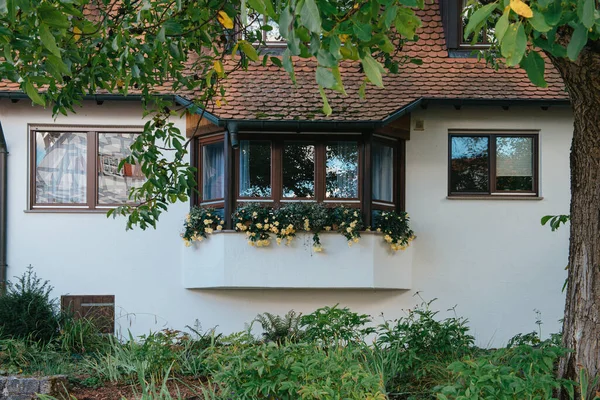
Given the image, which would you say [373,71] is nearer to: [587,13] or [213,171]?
[587,13]

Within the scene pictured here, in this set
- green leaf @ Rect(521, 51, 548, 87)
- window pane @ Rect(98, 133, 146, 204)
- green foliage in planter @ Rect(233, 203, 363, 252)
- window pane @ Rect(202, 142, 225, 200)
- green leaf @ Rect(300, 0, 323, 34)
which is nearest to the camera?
green leaf @ Rect(300, 0, 323, 34)

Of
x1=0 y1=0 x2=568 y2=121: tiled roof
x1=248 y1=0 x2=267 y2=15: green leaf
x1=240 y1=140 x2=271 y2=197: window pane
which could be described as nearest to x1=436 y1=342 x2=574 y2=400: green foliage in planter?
x1=248 y1=0 x2=267 y2=15: green leaf

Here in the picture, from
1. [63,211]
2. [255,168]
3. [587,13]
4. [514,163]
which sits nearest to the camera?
[587,13]

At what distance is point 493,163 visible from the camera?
437 inches

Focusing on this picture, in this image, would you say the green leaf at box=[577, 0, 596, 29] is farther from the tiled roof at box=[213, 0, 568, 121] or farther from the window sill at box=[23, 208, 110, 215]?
the window sill at box=[23, 208, 110, 215]

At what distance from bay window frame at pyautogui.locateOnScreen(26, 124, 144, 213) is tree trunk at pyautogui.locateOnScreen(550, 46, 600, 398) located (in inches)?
280

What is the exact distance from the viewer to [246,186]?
34.8 ft

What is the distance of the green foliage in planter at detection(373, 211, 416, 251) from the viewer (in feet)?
34.1

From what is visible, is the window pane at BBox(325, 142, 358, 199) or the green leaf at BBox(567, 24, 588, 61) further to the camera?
the window pane at BBox(325, 142, 358, 199)

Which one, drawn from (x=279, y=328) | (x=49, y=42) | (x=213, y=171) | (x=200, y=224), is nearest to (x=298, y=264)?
(x=279, y=328)

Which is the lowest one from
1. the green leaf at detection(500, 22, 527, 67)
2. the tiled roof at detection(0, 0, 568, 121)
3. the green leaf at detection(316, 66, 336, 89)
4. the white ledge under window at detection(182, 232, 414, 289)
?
the white ledge under window at detection(182, 232, 414, 289)

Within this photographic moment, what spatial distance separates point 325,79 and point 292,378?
2.92 m

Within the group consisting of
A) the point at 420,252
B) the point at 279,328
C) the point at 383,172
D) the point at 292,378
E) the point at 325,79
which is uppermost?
the point at 383,172

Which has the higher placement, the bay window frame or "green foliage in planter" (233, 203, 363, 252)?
the bay window frame
